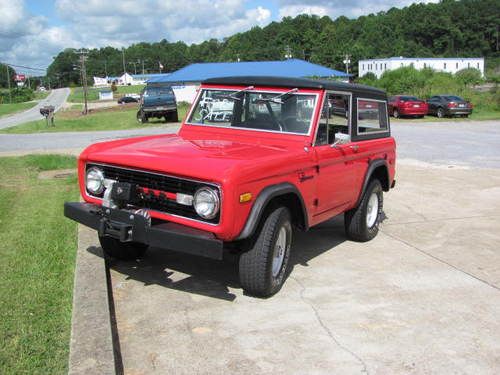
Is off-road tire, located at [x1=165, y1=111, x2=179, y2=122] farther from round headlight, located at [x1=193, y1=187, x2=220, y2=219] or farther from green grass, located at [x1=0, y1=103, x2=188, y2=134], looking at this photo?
round headlight, located at [x1=193, y1=187, x2=220, y2=219]

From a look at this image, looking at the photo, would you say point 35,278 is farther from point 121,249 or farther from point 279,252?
point 279,252

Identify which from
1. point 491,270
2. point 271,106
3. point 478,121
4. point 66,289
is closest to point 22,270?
point 66,289

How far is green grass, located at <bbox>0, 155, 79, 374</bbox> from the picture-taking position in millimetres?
3562

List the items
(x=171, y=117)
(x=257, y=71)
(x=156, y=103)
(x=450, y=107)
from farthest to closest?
1. (x=257, y=71)
2. (x=450, y=107)
3. (x=171, y=117)
4. (x=156, y=103)

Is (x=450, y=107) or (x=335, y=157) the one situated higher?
(x=335, y=157)

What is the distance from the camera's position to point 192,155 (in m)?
4.47

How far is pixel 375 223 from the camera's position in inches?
273

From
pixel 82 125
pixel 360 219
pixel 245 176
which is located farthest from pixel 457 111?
pixel 245 176

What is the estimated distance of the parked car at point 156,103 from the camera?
28531mm

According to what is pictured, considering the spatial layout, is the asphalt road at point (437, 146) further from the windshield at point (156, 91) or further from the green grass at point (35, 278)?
the windshield at point (156, 91)

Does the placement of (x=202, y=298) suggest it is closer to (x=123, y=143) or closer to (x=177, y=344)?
(x=177, y=344)

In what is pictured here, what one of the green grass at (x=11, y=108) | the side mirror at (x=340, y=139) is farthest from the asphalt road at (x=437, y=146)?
the green grass at (x=11, y=108)

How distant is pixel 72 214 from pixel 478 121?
2870 cm

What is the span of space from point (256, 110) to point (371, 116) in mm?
1646
